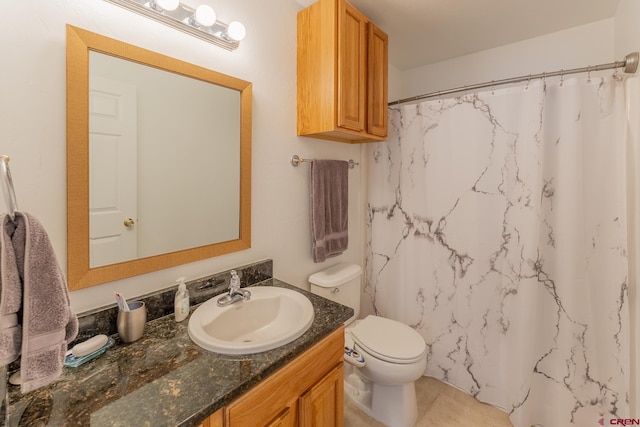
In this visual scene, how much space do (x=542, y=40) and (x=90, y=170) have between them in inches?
106

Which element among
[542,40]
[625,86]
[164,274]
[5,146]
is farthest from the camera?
[542,40]

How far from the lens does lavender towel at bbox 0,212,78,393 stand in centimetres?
57

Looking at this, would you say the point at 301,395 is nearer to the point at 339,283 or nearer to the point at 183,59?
the point at 339,283

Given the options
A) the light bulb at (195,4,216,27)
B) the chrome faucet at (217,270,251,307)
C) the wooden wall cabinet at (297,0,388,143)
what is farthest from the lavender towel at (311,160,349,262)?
the light bulb at (195,4,216,27)

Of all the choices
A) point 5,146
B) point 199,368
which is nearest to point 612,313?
point 199,368

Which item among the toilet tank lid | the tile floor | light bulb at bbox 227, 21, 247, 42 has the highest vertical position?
light bulb at bbox 227, 21, 247, 42

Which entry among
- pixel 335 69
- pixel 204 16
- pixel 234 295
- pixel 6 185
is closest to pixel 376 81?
pixel 335 69

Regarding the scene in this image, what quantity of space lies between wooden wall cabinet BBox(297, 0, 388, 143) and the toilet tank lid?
2.75 feet

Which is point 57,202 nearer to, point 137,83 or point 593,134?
point 137,83

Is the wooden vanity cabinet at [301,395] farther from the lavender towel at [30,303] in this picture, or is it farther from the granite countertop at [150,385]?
the lavender towel at [30,303]

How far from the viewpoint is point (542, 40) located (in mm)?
1910

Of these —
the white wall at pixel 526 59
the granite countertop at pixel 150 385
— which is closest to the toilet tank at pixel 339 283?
the granite countertop at pixel 150 385

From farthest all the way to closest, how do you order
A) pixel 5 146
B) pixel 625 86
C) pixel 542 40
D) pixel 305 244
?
pixel 542 40, pixel 305 244, pixel 625 86, pixel 5 146

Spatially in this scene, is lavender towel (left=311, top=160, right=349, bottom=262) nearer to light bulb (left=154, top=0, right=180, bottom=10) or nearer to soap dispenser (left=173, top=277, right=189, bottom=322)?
soap dispenser (left=173, top=277, right=189, bottom=322)
